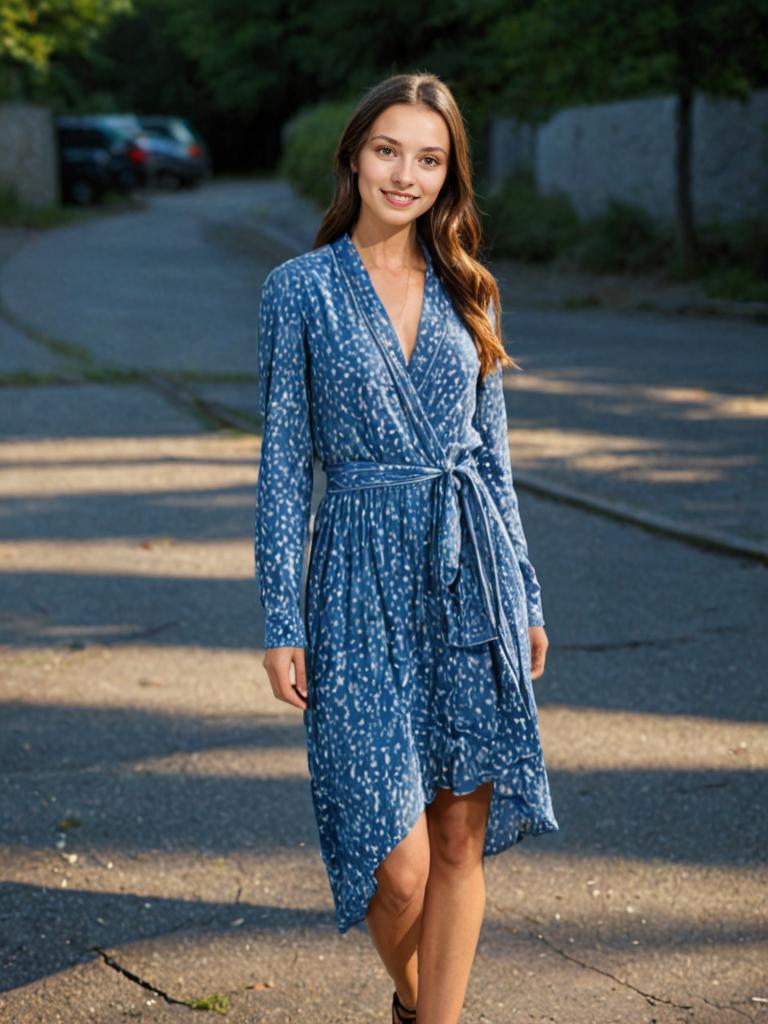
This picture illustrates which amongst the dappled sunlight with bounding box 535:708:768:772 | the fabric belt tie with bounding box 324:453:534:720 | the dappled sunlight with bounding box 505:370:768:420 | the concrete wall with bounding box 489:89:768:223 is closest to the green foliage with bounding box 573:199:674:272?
the concrete wall with bounding box 489:89:768:223

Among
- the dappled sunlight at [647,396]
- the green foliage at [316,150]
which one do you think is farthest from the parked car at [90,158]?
the dappled sunlight at [647,396]

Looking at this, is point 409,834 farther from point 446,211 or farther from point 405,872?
point 446,211

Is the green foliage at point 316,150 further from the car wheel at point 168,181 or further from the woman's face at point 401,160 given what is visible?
the woman's face at point 401,160

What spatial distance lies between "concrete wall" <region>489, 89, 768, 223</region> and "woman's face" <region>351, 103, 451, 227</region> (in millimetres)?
16018

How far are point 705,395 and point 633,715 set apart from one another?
6392 mm

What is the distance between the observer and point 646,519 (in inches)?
299

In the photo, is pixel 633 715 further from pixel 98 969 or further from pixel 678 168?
pixel 678 168

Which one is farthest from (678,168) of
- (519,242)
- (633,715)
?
(633,715)

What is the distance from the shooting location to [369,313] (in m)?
2.72

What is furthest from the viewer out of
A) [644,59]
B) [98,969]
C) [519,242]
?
[519,242]

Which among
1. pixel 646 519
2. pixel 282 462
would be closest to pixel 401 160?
pixel 282 462

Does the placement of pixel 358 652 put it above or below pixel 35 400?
above

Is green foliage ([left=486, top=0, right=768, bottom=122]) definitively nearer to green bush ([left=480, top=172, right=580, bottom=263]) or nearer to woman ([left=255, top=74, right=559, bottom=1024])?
green bush ([left=480, top=172, right=580, bottom=263])

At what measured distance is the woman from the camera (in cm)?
268
